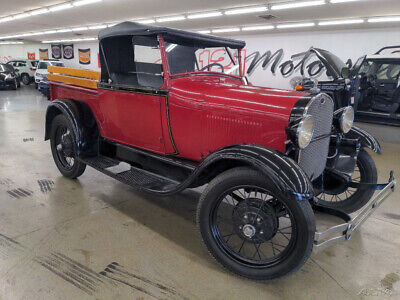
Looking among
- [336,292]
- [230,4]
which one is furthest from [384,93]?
[336,292]

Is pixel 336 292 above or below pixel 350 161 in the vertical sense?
below

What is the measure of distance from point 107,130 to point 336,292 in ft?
8.72

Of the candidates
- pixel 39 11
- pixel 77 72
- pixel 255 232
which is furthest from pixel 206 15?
pixel 255 232

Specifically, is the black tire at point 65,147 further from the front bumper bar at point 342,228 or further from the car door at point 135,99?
the front bumper bar at point 342,228

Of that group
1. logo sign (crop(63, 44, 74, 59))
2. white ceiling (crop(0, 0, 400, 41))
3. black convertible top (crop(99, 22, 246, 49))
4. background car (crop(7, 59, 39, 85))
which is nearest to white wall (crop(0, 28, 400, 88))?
white ceiling (crop(0, 0, 400, 41))

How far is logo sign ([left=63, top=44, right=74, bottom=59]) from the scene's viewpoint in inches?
867

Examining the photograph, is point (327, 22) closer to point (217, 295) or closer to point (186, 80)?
point (186, 80)

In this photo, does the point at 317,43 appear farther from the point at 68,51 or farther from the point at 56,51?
the point at 56,51

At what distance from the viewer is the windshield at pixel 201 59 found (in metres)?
2.71

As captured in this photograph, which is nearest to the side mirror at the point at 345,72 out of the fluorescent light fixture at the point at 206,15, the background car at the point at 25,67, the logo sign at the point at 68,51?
the fluorescent light fixture at the point at 206,15

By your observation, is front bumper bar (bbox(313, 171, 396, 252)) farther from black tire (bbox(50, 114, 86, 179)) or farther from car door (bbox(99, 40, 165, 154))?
black tire (bbox(50, 114, 86, 179))

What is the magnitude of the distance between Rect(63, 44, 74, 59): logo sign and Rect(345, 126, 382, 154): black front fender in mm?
23453

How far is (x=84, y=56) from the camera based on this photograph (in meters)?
20.8

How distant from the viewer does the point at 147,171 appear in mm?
2895
